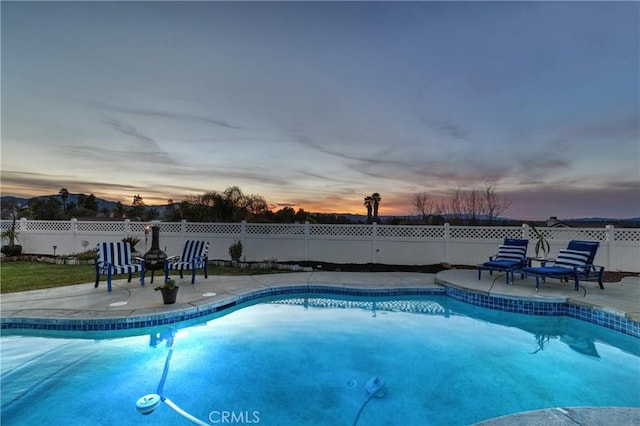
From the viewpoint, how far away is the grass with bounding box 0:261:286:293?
6.27m

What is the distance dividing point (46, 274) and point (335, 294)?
23.7ft

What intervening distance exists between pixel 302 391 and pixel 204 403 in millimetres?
896

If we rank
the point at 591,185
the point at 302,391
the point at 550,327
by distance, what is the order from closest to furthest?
the point at 302,391, the point at 550,327, the point at 591,185

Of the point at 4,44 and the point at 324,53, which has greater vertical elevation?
the point at 324,53

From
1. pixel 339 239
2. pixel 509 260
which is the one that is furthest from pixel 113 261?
pixel 509 260

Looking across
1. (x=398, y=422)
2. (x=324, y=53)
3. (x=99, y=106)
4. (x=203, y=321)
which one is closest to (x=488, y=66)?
(x=324, y=53)

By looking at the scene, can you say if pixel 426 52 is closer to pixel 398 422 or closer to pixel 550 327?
pixel 550 327

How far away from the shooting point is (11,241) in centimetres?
1032

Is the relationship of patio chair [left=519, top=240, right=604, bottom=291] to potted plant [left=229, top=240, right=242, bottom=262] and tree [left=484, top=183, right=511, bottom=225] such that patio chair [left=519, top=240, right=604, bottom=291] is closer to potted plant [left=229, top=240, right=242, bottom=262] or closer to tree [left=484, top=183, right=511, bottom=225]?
tree [left=484, top=183, right=511, bottom=225]

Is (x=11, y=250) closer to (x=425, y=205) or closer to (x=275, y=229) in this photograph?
(x=275, y=229)

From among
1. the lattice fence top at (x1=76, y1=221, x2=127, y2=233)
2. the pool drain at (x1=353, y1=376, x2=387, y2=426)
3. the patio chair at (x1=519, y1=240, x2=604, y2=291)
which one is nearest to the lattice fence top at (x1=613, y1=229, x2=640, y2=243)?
the patio chair at (x1=519, y1=240, x2=604, y2=291)

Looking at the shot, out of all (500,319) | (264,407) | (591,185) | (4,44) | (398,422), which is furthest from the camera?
(591,185)

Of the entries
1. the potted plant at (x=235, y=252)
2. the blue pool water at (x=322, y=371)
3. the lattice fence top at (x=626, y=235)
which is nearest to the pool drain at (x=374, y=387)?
the blue pool water at (x=322, y=371)

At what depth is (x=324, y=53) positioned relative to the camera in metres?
7.04
